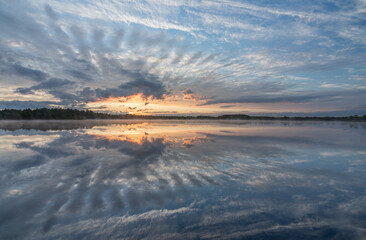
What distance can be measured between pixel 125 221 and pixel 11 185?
516 cm

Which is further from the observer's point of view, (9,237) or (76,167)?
(76,167)

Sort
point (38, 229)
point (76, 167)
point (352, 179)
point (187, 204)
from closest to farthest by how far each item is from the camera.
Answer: point (38, 229)
point (187, 204)
point (352, 179)
point (76, 167)

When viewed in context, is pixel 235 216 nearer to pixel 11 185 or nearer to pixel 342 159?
pixel 11 185

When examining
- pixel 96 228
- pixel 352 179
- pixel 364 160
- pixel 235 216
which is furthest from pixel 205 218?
pixel 364 160

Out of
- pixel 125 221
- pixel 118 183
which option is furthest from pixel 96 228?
pixel 118 183

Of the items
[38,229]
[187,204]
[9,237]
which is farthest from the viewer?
[187,204]

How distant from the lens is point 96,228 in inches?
164

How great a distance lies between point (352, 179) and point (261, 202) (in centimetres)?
492

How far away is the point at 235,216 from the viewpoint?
4.65m

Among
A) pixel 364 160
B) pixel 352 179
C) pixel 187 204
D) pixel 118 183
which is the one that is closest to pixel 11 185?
pixel 118 183

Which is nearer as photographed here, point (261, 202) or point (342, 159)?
point (261, 202)

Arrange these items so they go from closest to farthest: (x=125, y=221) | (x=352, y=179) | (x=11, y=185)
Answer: (x=125, y=221) < (x=11, y=185) < (x=352, y=179)

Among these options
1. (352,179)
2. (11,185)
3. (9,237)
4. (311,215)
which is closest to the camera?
(9,237)

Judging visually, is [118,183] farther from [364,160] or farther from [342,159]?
[364,160]
